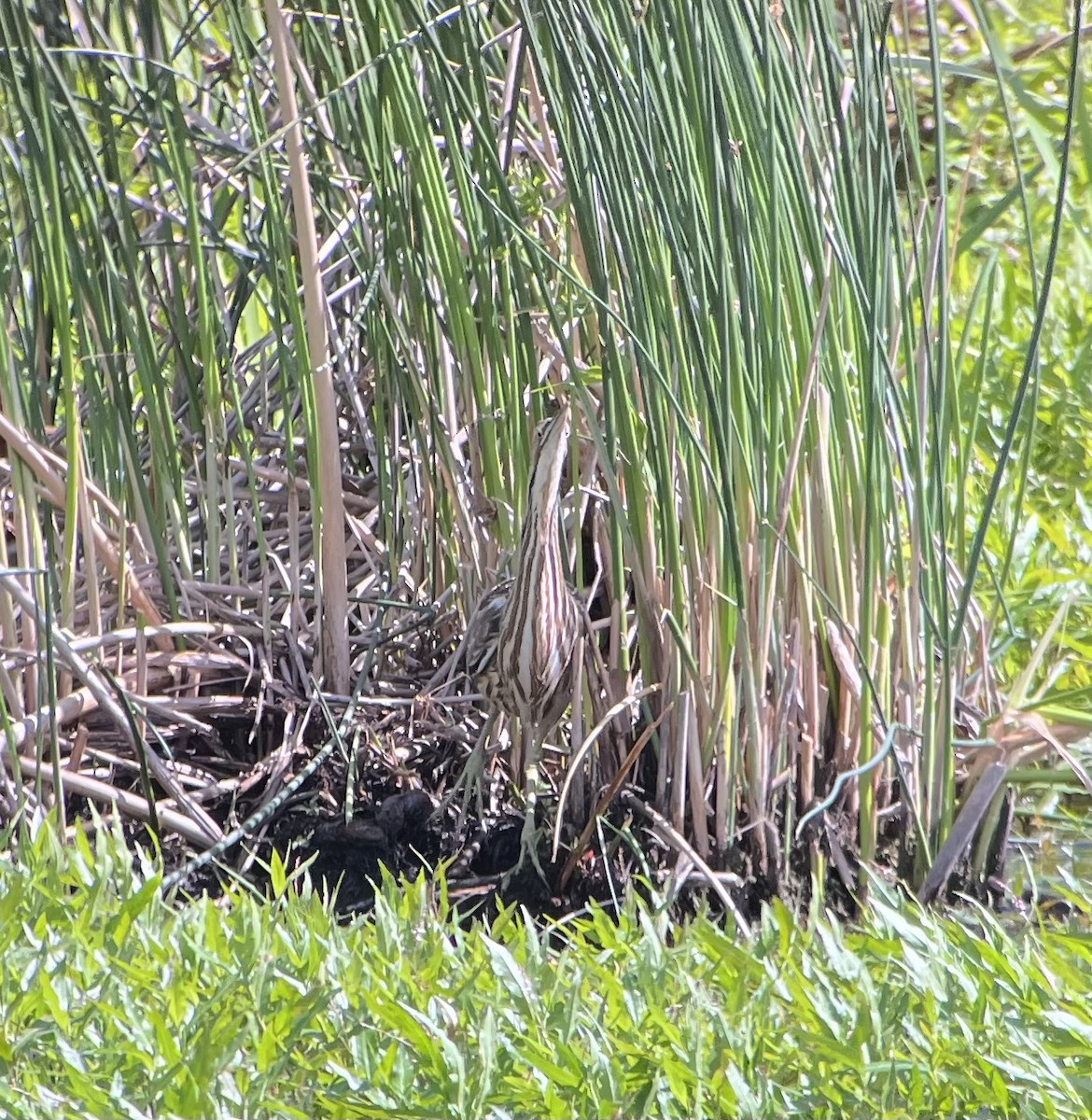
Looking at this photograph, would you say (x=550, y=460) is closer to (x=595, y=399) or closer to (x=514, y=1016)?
(x=595, y=399)

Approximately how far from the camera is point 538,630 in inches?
86.6

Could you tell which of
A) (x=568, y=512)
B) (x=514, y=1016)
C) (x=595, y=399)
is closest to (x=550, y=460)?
(x=595, y=399)

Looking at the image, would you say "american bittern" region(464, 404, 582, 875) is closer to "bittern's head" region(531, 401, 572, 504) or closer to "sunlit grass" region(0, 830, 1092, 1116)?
"bittern's head" region(531, 401, 572, 504)

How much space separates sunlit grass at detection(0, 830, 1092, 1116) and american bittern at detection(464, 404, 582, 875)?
0.39m

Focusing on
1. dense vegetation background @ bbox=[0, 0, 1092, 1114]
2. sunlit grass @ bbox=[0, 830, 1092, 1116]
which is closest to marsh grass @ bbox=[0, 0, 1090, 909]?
dense vegetation background @ bbox=[0, 0, 1092, 1114]

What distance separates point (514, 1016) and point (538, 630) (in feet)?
2.23

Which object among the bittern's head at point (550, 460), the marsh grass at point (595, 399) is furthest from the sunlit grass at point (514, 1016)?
the bittern's head at point (550, 460)

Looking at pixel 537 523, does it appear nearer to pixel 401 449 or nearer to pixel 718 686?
pixel 718 686

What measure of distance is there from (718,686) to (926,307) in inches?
23.6

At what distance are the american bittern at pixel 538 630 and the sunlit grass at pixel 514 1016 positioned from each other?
15.4 inches

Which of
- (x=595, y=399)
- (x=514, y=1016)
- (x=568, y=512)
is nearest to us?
(x=514, y=1016)

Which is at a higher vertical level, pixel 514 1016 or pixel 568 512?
pixel 568 512

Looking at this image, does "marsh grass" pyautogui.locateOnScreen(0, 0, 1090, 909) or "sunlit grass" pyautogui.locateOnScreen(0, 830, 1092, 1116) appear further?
"marsh grass" pyautogui.locateOnScreen(0, 0, 1090, 909)

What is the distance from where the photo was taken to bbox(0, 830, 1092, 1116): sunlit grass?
59.1 inches
